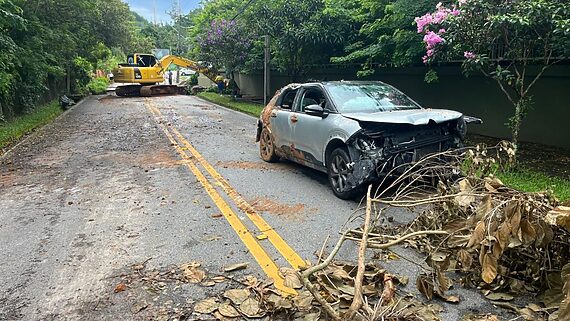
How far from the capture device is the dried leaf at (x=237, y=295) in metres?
3.54

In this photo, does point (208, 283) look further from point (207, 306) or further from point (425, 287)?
point (425, 287)

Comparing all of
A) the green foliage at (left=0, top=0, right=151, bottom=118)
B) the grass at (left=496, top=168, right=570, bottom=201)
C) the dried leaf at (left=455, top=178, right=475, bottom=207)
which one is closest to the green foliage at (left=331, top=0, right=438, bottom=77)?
the grass at (left=496, top=168, right=570, bottom=201)

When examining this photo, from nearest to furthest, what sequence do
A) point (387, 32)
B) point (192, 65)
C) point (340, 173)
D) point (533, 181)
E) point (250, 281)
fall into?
point (250, 281) < point (340, 173) < point (533, 181) < point (387, 32) < point (192, 65)

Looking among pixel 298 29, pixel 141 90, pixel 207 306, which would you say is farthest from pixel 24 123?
pixel 141 90

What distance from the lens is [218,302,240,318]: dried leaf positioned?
3359 millimetres

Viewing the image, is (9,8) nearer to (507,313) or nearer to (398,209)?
(398,209)

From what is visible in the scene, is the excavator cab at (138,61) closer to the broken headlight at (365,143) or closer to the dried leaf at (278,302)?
the broken headlight at (365,143)

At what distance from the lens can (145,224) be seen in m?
5.43

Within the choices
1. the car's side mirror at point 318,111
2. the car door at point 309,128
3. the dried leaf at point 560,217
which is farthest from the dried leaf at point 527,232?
the car's side mirror at point 318,111

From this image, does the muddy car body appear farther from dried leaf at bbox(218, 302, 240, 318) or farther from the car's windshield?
dried leaf at bbox(218, 302, 240, 318)

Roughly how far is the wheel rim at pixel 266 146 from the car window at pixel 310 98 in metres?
1.38

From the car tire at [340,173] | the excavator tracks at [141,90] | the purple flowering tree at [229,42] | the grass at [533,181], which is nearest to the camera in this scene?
the car tire at [340,173]

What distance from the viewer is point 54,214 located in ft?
19.4

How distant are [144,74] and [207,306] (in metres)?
31.6
